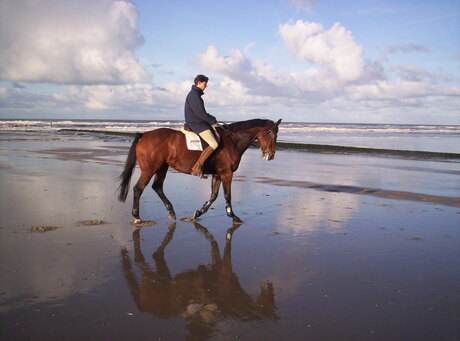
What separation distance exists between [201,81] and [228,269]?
4211mm

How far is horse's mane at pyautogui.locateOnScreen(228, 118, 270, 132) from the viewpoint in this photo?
845 centimetres

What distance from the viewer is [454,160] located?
75.5ft

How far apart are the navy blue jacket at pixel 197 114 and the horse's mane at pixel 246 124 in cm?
55

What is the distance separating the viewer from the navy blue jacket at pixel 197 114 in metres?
7.91

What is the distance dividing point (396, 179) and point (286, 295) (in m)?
11.7

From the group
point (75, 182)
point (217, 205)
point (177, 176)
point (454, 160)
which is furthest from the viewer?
point (454, 160)

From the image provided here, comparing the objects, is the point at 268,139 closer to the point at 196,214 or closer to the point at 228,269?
the point at 196,214

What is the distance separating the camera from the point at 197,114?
7.91 meters

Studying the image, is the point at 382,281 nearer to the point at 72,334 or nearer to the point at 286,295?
the point at 286,295

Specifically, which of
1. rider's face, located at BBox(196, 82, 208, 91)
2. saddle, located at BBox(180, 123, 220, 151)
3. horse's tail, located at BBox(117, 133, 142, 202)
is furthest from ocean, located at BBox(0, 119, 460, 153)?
horse's tail, located at BBox(117, 133, 142, 202)

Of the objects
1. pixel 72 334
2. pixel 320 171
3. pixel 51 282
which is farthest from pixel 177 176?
pixel 72 334

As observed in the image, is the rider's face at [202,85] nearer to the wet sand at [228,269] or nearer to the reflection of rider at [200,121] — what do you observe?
the reflection of rider at [200,121]

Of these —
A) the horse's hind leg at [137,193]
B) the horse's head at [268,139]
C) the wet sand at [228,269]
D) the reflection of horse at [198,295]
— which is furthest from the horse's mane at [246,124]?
the reflection of horse at [198,295]

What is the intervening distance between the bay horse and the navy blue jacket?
0.35 m
